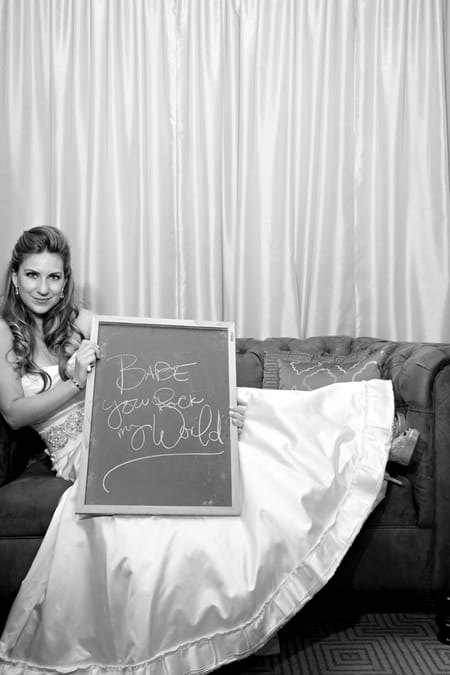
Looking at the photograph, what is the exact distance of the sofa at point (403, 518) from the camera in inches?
74.9

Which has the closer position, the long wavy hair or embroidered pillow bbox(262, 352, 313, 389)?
the long wavy hair

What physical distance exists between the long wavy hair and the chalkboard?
385 mm

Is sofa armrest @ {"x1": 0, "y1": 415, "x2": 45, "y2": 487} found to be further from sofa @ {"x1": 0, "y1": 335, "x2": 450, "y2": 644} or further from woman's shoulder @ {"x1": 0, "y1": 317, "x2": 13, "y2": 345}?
woman's shoulder @ {"x1": 0, "y1": 317, "x2": 13, "y2": 345}

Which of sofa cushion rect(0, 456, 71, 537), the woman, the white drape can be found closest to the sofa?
sofa cushion rect(0, 456, 71, 537)

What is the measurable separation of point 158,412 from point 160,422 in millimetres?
33

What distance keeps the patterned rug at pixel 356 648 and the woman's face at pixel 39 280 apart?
1.35 metres

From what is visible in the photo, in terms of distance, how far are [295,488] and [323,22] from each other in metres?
2.35

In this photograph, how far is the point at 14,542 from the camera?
1.90 meters

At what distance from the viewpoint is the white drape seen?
9.83 feet

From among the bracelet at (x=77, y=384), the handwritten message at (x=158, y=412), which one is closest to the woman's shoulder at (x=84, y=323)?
the bracelet at (x=77, y=384)

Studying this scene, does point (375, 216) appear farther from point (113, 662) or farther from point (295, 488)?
point (113, 662)

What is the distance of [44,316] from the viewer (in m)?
2.38

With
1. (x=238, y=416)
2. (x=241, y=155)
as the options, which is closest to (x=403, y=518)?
(x=238, y=416)

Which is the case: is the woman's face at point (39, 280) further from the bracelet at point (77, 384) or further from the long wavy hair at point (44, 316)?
the bracelet at point (77, 384)
